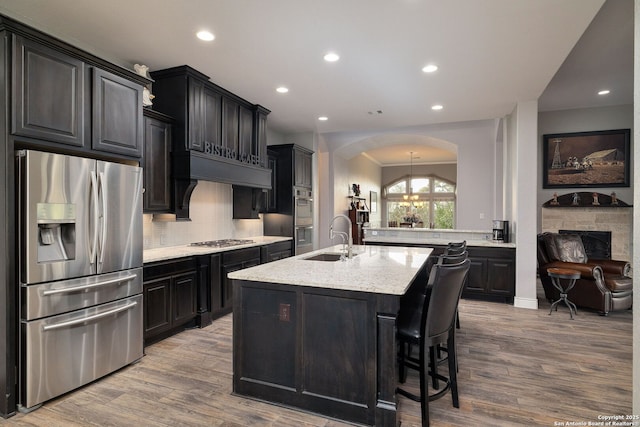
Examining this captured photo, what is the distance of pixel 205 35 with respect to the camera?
3023mm

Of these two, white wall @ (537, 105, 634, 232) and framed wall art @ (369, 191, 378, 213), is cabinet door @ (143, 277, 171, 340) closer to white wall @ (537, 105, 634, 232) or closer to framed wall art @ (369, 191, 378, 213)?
white wall @ (537, 105, 634, 232)

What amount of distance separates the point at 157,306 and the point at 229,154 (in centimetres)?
209

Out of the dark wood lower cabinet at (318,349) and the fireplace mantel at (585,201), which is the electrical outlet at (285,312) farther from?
the fireplace mantel at (585,201)

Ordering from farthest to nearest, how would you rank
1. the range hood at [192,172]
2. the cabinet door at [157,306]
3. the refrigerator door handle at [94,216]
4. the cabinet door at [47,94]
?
the range hood at [192,172], the cabinet door at [157,306], the refrigerator door handle at [94,216], the cabinet door at [47,94]

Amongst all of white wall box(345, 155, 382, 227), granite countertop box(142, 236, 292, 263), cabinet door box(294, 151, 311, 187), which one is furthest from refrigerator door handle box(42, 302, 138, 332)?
white wall box(345, 155, 382, 227)

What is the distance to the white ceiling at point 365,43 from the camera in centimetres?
263

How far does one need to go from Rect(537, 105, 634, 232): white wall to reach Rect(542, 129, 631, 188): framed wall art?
0.29 ft

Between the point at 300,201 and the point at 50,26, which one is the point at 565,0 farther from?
the point at 300,201

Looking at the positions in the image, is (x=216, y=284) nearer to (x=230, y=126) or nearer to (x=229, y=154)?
(x=229, y=154)

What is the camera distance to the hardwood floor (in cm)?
219

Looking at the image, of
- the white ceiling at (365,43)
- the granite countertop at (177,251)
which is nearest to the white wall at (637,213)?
the white ceiling at (365,43)

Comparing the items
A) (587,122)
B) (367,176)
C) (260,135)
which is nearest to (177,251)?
(260,135)

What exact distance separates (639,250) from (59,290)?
126 inches

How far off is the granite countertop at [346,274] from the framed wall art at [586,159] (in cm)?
510
